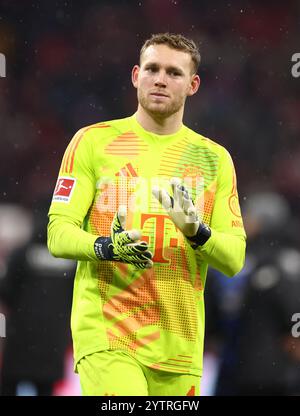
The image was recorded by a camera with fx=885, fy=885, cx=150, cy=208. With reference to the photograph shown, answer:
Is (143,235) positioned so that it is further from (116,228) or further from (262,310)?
(262,310)

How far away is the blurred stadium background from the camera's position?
5.38m

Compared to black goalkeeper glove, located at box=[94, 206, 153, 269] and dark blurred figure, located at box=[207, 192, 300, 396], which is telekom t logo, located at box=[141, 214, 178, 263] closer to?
black goalkeeper glove, located at box=[94, 206, 153, 269]

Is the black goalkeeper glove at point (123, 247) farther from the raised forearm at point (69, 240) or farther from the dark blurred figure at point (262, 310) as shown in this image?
the dark blurred figure at point (262, 310)

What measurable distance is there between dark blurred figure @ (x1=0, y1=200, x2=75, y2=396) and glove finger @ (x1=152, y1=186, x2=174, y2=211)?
2054 millimetres

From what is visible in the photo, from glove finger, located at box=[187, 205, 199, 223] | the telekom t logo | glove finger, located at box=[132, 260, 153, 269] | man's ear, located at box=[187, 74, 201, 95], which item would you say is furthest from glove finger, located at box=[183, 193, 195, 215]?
man's ear, located at box=[187, 74, 201, 95]

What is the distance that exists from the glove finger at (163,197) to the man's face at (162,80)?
1.76ft

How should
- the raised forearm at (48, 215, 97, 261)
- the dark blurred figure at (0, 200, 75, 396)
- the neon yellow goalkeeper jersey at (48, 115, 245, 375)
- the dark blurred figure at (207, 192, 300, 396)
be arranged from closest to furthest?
the raised forearm at (48, 215, 97, 261), the neon yellow goalkeeper jersey at (48, 115, 245, 375), the dark blurred figure at (0, 200, 75, 396), the dark blurred figure at (207, 192, 300, 396)

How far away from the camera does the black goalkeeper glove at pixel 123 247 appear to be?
3.27 meters

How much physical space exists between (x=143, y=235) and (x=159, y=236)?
7 cm

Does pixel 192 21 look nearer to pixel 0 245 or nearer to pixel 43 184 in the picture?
pixel 43 184

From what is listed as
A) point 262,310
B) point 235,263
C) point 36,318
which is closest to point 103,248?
point 235,263

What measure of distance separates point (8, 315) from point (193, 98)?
1797mm

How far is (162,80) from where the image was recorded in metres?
3.77

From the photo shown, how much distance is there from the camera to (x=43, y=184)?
17.7ft
